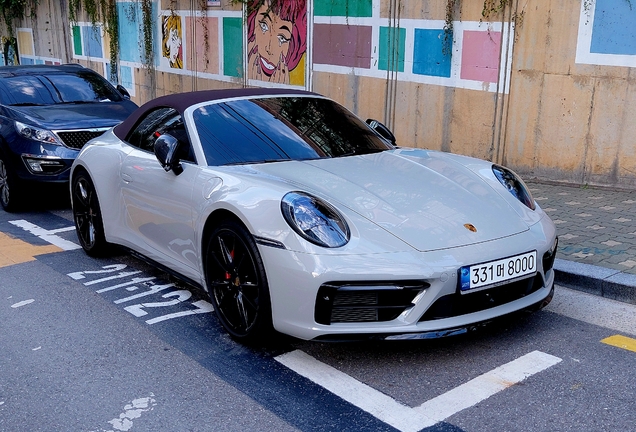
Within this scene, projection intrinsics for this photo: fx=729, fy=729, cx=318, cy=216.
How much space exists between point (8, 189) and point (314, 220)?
5.30 m

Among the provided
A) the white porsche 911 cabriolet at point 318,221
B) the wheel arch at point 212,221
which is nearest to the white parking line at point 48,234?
the white porsche 911 cabriolet at point 318,221

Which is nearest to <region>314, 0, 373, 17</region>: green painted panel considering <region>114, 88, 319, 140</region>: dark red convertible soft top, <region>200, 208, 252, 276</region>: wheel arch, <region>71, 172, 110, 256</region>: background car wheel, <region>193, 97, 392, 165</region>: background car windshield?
<region>114, 88, 319, 140</region>: dark red convertible soft top

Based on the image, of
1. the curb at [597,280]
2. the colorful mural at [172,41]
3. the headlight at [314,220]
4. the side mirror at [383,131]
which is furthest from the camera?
the colorful mural at [172,41]

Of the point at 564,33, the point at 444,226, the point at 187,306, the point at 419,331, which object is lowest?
the point at 187,306

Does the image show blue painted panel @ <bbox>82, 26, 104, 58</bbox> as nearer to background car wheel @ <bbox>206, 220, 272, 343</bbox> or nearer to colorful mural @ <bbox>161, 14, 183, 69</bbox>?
colorful mural @ <bbox>161, 14, 183, 69</bbox>

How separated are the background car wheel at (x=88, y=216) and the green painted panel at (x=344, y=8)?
17.7ft

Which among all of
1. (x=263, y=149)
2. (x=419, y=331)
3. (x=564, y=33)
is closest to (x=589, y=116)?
(x=564, y=33)

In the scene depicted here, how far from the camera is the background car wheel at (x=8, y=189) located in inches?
307

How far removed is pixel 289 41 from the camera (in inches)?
453

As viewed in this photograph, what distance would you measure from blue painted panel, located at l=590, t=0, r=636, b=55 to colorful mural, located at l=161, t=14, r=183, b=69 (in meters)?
8.77

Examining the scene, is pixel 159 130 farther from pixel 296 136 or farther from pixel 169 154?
pixel 296 136

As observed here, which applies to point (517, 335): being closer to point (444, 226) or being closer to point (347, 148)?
point (444, 226)

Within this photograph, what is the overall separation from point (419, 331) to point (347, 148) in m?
1.66

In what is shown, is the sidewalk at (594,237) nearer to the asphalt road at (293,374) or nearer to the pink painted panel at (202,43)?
the asphalt road at (293,374)
